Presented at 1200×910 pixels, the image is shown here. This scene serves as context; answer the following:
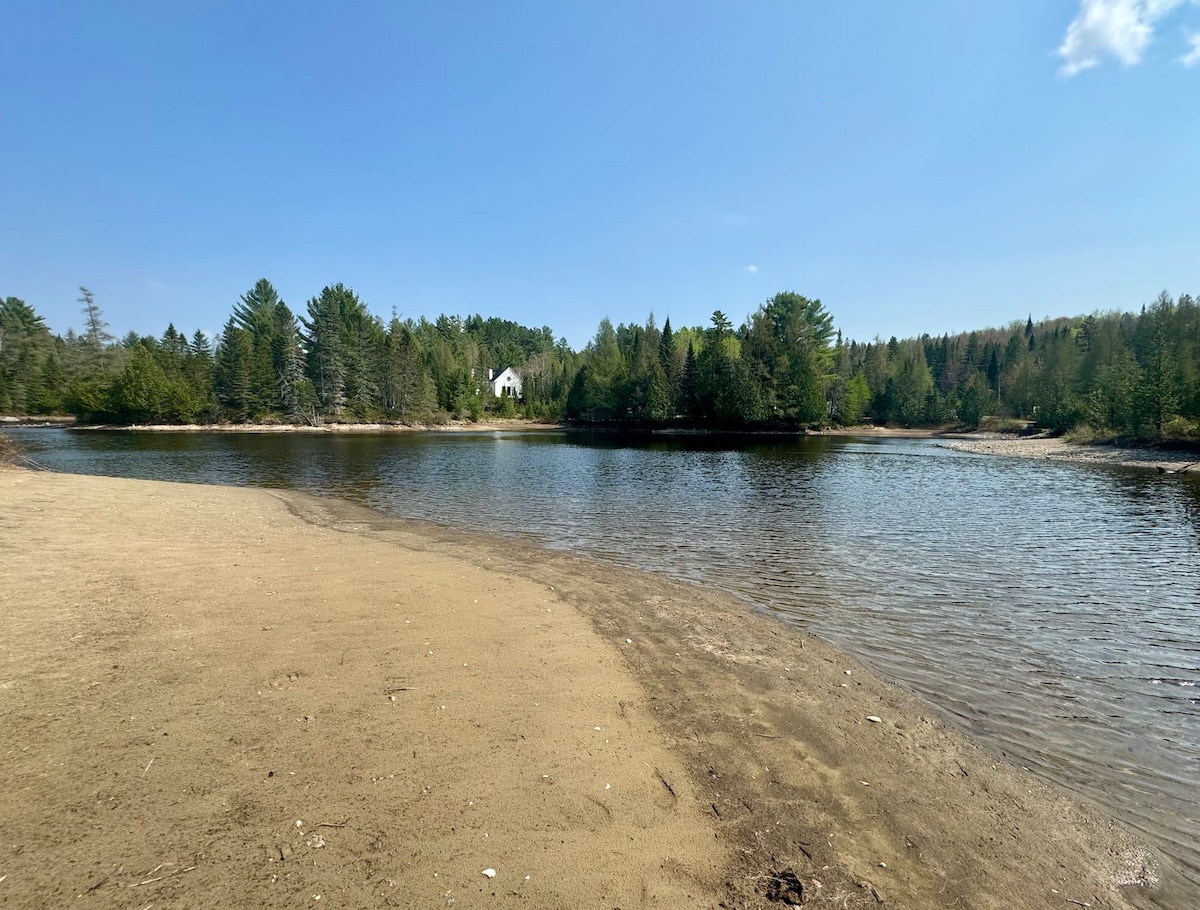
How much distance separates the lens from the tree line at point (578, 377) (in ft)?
251

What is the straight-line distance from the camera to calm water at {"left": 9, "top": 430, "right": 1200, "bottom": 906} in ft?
20.0

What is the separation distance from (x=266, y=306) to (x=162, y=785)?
13960 centimetres

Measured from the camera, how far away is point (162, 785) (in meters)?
3.87

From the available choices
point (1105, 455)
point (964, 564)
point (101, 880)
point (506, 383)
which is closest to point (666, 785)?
point (101, 880)

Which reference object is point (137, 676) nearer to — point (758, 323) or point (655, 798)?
point (655, 798)

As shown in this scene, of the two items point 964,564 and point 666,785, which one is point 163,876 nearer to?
point 666,785

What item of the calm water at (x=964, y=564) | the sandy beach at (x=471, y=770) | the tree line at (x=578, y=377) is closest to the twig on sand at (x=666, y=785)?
the sandy beach at (x=471, y=770)

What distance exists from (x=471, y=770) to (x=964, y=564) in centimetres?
1366

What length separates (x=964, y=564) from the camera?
1350cm

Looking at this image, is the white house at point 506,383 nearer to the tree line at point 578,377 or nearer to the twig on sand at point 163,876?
the tree line at point 578,377

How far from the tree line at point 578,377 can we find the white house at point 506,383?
9344 millimetres

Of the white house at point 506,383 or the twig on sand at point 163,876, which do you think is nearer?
the twig on sand at point 163,876

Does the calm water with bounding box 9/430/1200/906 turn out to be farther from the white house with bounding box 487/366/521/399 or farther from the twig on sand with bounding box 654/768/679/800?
the white house with bounding box 487/366/521/399

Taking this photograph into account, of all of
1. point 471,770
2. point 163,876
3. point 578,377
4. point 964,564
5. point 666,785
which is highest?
point 578,377
